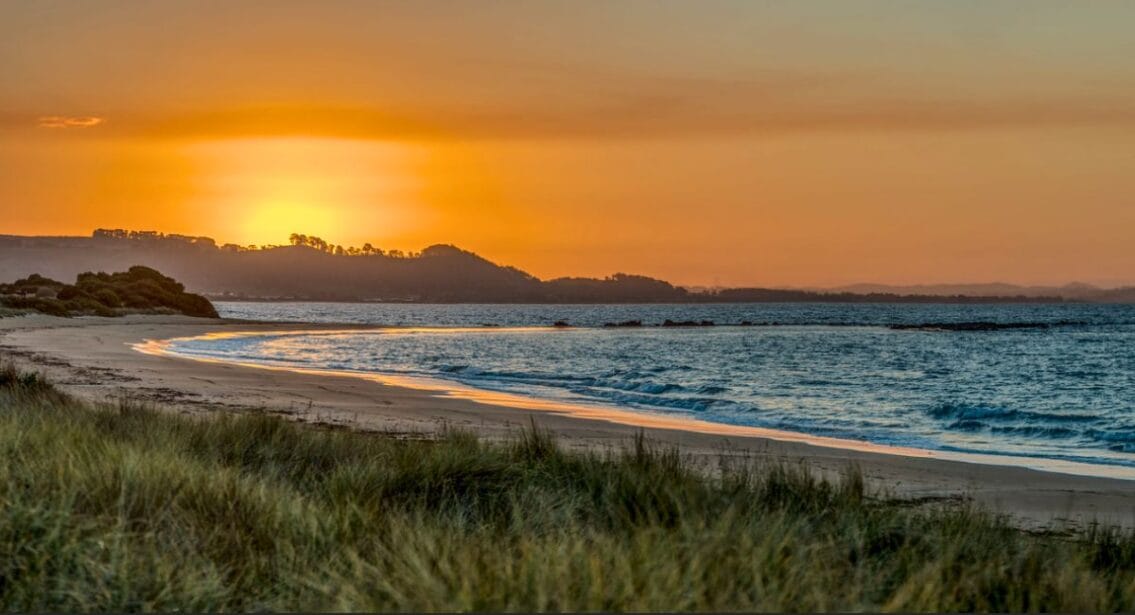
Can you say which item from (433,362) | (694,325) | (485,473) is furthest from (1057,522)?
(694,325)

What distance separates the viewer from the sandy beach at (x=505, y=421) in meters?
11.7

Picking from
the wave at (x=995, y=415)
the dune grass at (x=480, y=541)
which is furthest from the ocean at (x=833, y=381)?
the dune grass at (x=480, y=541)

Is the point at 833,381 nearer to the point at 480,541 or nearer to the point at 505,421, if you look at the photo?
the point at 505,421

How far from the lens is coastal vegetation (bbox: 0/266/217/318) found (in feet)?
249

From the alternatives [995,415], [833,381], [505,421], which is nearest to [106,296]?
[833,381]

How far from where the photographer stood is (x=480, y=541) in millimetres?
6242

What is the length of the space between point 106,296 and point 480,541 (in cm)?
9061

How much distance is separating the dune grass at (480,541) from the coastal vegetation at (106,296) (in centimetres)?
6872

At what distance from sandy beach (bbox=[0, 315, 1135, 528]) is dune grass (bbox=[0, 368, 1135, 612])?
2671 millimetres

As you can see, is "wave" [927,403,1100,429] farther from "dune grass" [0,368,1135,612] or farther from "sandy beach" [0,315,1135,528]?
"dune grass" [0,368,1135,612]

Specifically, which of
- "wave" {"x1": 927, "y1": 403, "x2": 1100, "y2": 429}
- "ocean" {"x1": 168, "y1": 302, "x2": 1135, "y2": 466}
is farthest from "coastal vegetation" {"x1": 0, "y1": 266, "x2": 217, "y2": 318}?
"wave" {"x1": 927, "y1": 403, "x2": 1100, "y2": 429}

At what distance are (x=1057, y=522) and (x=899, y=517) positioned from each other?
3.19m

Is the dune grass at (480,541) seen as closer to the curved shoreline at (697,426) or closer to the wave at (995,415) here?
the curved shoreline at (697,426)

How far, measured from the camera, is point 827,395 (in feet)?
93.1
